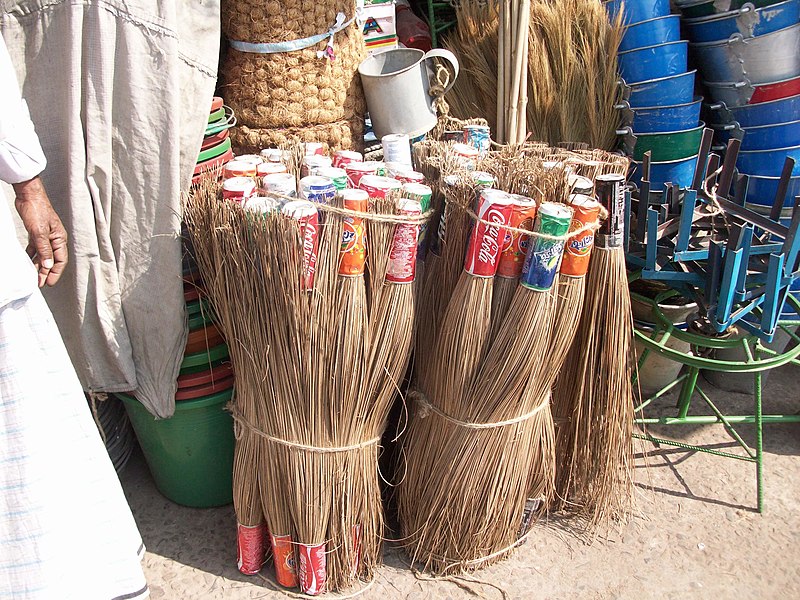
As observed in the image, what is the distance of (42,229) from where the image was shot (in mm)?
1460

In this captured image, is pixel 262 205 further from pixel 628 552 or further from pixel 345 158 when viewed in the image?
pixel 628 552

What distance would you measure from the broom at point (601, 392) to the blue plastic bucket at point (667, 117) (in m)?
1.18

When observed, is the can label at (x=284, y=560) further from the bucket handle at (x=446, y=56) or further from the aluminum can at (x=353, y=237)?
the bucket handle at (x=446, y=56)

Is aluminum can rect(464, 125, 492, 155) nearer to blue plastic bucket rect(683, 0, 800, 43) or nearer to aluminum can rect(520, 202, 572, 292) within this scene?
aluminum can rect(520, 202, 572, 292)

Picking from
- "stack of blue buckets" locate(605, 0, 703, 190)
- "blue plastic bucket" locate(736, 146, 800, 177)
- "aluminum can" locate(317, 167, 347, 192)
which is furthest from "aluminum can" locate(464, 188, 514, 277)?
"blue plastic bucket" locate(736, 146, 800, 177)

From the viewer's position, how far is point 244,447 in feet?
6.01

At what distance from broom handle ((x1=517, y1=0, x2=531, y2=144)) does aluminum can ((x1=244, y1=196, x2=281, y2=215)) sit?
1249mm

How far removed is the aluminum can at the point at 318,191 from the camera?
1613 mm

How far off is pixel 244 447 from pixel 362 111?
139cm

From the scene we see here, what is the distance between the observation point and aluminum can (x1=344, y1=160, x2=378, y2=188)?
1867mm

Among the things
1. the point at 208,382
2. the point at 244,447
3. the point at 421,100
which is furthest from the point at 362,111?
the point at 244,447

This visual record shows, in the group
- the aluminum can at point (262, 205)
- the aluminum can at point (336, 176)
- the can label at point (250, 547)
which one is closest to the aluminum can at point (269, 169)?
the aluminum can at point (336, 176)

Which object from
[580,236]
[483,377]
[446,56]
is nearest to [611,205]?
[580,236]

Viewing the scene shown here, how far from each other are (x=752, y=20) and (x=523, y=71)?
41.1 inches
